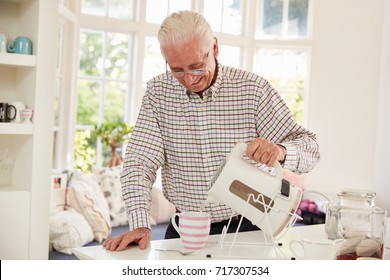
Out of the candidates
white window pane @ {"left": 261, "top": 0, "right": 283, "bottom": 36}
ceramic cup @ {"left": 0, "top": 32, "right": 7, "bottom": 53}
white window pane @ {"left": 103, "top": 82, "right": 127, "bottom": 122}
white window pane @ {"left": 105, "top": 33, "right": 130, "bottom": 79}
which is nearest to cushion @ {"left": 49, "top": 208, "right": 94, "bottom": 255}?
ceramic cup @ {"left": 0, "top": 32, "right": 7, "bottom": 53}

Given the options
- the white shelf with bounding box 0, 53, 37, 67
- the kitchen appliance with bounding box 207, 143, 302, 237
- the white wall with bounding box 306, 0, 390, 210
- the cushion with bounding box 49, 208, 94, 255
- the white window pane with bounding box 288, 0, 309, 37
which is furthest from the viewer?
the white window pane with bounding box 288, 0, 309, 37

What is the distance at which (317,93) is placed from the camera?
147 inches

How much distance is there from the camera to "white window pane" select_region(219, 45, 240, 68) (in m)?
3.82

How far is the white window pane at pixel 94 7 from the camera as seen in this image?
11.4ft

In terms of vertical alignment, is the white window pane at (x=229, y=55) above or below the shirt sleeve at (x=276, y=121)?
above

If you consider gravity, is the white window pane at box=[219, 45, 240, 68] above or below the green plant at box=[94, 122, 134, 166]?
above

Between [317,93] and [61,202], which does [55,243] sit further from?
[317,93]

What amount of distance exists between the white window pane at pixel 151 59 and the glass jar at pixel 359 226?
249 centimetres

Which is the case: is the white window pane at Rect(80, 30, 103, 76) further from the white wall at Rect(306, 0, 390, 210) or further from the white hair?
the white hair

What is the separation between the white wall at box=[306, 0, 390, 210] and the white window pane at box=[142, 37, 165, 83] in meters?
0.87

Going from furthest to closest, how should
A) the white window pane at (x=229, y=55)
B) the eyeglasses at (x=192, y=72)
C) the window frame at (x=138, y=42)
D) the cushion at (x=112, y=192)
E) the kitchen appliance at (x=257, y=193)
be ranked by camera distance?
the white window pane at (x=229, y=55) → the window frame at (x=138, y=42) → the cushion at (x=112, y=192) → the eyeglasses at (x=192, y=72) → the kitchen appliance at (x=257, y=193)

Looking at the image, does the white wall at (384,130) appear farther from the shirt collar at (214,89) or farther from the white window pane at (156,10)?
the shirt collar at (214,89)

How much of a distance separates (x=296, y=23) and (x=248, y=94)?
2303 millimetres

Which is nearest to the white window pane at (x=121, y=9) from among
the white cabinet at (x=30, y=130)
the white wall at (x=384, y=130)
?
the white cabinet at (x=30, y=130)
